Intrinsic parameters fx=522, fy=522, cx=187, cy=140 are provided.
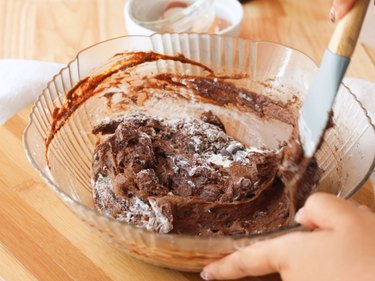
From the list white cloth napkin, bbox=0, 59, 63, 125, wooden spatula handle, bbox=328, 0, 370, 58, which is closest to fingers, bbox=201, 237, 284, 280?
wooden spatula handle, bbox=328, 0, 370, 58

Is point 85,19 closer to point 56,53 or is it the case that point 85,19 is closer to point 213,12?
point 56,53

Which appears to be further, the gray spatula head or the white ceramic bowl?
the white ceramic bowl

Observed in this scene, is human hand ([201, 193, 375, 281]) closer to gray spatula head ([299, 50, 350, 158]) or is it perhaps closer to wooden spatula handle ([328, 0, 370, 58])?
gray spatula head ([299, 50, 350, 158])

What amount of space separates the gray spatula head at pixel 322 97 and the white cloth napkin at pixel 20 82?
699mm

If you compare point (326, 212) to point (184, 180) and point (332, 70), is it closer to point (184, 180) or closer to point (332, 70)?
point (332, 70)

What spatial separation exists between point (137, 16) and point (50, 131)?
1.81 ft

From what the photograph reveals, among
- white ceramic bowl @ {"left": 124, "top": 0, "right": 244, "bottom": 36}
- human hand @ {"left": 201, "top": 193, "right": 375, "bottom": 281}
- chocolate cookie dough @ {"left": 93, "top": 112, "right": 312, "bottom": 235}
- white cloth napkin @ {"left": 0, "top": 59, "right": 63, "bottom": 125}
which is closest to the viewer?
human hand @ {"left": 201, "top": 193, "right": 375, "bottom": 281}

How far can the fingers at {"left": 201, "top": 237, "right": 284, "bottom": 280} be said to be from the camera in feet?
2.36

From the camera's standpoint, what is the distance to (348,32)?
0.74 m

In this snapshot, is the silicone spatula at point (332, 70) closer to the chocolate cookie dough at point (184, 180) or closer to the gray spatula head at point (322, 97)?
the gray spatula head at point (322, 97)

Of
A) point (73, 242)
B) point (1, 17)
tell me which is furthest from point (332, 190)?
point (1, 17)

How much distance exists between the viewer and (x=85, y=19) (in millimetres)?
1534

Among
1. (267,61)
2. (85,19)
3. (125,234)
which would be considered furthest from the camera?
(85,19)

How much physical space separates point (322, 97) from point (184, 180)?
318 millimetres
